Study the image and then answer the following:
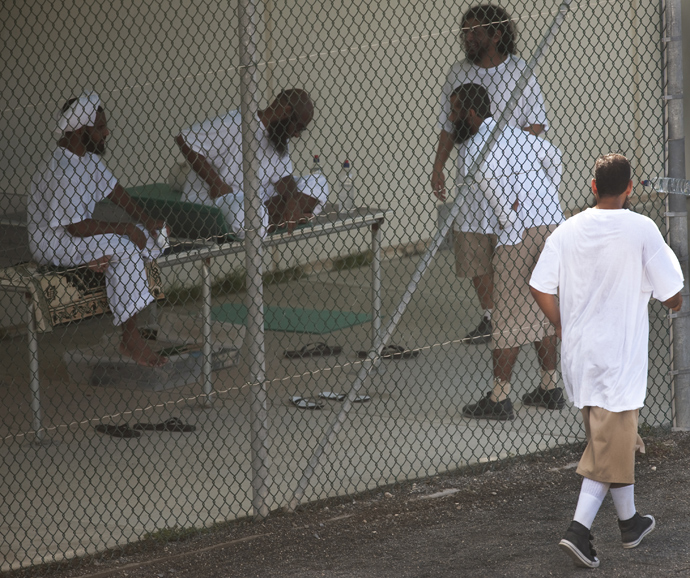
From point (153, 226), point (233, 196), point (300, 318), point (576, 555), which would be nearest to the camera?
point (576, 555)

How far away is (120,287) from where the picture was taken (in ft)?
17.0

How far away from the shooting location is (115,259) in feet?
16.8

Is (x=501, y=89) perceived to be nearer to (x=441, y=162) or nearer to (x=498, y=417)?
(x=441, y=162)

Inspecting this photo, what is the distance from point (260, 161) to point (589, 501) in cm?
264

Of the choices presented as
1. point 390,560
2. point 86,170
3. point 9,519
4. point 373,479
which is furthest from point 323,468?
point 86,170

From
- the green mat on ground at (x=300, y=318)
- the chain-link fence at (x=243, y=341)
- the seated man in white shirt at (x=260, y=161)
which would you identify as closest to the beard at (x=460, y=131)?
the chain-link fence at (x=243, y=341)

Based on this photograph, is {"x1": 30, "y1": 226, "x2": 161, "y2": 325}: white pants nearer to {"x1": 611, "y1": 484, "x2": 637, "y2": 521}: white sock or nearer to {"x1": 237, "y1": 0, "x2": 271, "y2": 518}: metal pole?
{"x1": 237, "y1": 0, "x2": 271, "y2": 518}: metal pole

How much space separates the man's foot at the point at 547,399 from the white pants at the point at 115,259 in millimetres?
2075

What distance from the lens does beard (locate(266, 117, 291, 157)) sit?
5406 mm

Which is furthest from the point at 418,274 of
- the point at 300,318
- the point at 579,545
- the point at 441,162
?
the point at 300,318

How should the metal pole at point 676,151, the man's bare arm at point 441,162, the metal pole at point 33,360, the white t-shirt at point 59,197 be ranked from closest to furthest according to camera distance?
the metal pole at point 676,151 → the metal pole at point 33,360 → the white t-shirt at point 59,197 → the man's bare arm at point 441,162

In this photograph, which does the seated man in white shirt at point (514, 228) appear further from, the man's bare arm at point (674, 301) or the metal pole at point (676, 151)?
the man's bare arm at point (674, 301)

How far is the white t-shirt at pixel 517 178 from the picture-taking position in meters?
4.93

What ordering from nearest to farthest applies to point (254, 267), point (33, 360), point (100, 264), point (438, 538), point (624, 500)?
point (624, 500)
point (438, 538)
point (254, 267)
point (33, 360)
point (100, 264)
